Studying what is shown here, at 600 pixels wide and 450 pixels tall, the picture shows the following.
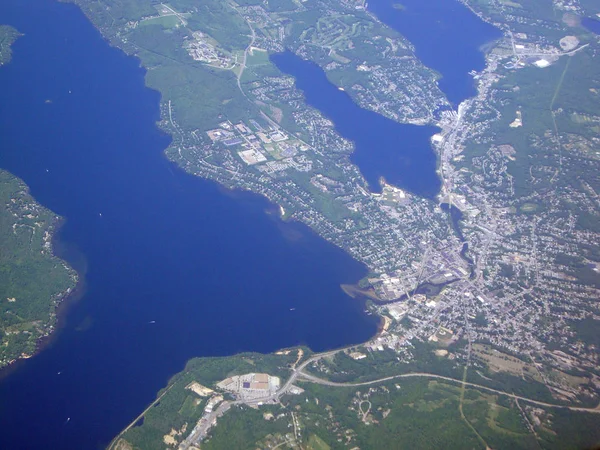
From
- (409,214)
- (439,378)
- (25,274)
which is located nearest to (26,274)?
(25,274)

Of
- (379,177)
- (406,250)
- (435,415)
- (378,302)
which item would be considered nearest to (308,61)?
(379,177)

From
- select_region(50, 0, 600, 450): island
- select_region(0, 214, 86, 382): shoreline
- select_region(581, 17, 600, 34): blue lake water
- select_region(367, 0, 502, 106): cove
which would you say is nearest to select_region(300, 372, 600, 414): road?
select_region(50, 0, 600, 450): island

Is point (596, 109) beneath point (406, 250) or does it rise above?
above

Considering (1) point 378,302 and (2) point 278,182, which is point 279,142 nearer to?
(2) point 278,182

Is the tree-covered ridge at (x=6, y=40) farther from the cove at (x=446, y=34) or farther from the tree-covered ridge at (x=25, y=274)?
the cove at (x=446, y=34)

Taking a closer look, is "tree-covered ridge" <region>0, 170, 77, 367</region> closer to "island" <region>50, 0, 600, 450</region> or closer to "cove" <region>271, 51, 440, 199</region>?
"island" <region>50, 0, 600, 450</region>

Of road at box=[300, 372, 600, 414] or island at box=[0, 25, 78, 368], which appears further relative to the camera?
island at box=[0, 25, 78, 368]

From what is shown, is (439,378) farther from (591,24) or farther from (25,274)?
(591,24)
